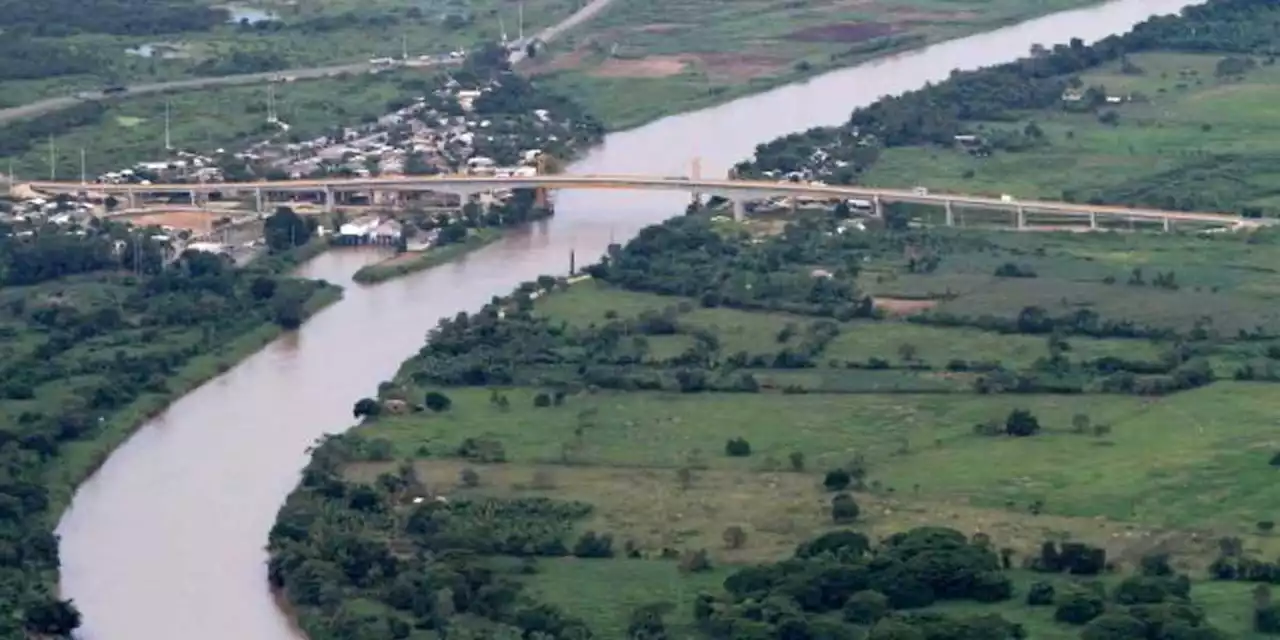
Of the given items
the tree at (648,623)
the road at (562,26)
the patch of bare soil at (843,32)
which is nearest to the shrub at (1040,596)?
the tree at (648,623)

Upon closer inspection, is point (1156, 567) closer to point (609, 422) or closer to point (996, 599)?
point (996, 599)

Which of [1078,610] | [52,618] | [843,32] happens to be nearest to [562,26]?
[843,32]

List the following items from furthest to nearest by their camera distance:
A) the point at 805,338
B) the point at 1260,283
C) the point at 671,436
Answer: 1. the point at 1260,283
2. the point at 805,338
3. the point at 671,436

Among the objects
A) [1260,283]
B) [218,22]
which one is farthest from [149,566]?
[218,22]

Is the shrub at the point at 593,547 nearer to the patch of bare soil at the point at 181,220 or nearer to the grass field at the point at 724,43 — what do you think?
the patch of bare soil at the point at 181,220

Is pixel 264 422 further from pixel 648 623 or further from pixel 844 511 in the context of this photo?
pixel 648 623

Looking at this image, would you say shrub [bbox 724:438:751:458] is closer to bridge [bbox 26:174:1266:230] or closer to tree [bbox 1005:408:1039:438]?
tree [bbox 1005:408:1039:438]

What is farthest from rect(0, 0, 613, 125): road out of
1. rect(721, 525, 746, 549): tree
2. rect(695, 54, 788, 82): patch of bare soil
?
rect(721, 525, 746, 549): tree
